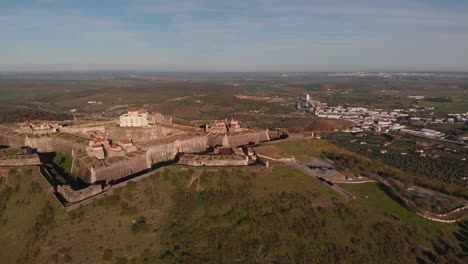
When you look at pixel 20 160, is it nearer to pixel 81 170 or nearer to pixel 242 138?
pixel 81 170

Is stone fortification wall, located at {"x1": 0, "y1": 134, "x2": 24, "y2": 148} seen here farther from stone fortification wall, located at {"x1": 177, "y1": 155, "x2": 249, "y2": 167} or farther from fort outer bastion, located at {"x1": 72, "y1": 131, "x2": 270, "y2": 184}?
stone fortification wall, located at {"x1": 177, "y1": 155, "x2": 249, "y2": 167}

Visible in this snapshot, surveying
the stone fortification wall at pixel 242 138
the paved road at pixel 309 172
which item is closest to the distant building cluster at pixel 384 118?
the stone fortification wall at pixel 242 138

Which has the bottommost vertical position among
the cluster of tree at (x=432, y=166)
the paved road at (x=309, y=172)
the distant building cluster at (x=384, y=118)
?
the distant building cluster at (x=384, y=118)

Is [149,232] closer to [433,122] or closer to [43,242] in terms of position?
[43,242]

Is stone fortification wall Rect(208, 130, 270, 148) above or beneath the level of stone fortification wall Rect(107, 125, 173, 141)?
beneath

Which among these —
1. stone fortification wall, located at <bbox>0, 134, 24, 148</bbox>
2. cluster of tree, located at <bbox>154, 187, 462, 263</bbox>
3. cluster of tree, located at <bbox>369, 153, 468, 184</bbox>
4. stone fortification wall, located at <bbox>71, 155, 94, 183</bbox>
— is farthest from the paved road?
stone fortification wall, located at <bbox>0, 134, 24, 148</bbox>

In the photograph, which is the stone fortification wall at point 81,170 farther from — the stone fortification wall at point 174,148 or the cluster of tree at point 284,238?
the cluster of tree at point 284,238

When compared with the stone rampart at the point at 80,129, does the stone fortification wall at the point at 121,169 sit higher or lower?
lower

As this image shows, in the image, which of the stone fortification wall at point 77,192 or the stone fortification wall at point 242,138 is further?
the stone fortification wall at point 242,138

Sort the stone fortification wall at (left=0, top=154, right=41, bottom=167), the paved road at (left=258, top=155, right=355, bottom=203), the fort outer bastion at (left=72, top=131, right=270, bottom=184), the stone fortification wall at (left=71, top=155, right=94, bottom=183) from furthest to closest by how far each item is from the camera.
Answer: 1. the stone fortification wall at (left=0, top=154, right=41, bottom=167)
2. the paved road at (left=258, top=155, right=355, bottom=203)
3. the fort outer bastion at (left=72, top=131, right=270, bottom=184)
4. the stone fortification wall at (left=71, top=155, right=94, bottom=183)

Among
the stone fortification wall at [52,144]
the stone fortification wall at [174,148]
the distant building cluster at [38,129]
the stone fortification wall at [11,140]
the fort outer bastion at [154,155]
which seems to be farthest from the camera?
the distant building cluster at [38,129]
